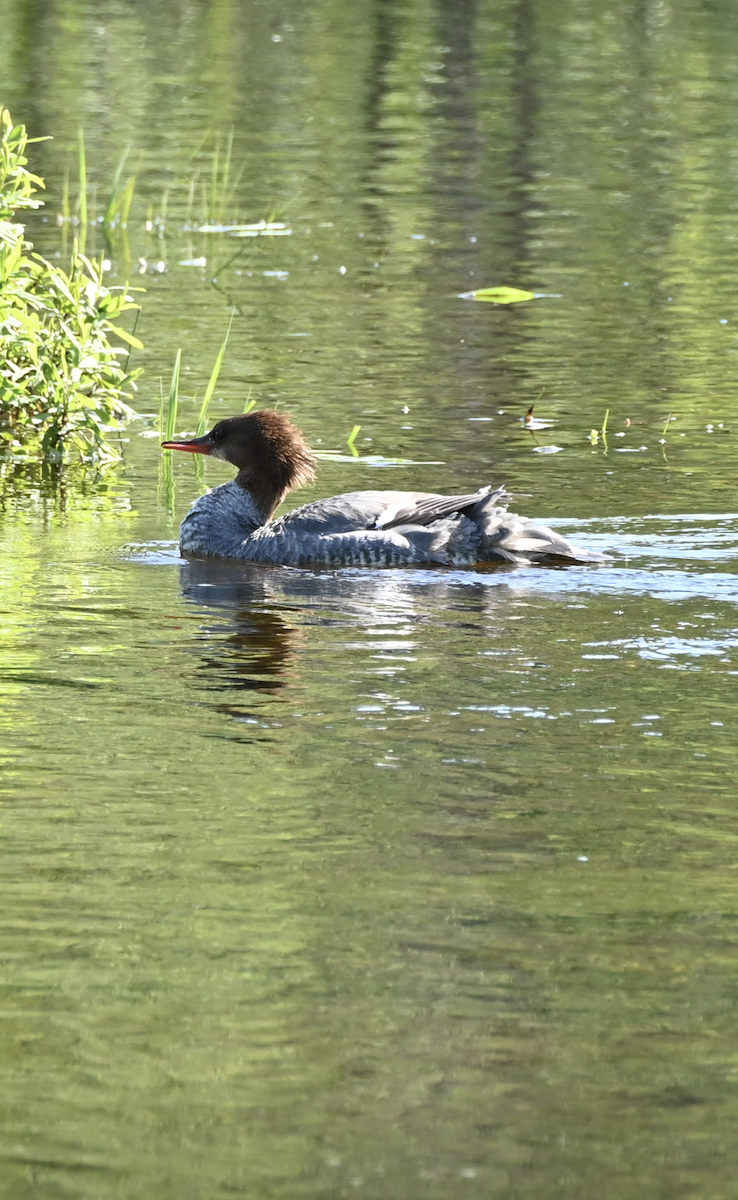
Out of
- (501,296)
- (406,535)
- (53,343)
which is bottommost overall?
(501,296)

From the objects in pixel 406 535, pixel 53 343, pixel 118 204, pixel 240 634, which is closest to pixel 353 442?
pixel 53 343

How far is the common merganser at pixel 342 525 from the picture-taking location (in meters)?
10.5

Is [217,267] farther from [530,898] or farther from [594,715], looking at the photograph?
[530,898]

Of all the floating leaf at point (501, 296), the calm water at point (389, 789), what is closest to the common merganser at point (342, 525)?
the calm water at point (389, 789)

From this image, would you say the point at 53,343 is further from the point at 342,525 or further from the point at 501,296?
the point at 501,296

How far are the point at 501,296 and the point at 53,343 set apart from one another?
7016 millimetres

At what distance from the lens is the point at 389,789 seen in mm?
6922

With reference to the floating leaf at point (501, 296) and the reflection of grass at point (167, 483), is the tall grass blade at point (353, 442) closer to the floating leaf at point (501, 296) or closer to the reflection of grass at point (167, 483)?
the reflection of grass at point (167, 483)

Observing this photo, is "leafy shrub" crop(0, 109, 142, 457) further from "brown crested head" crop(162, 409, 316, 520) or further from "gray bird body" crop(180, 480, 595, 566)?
"gray bird body" crop(180, 480, 595, 566)

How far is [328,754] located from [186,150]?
20.5 m

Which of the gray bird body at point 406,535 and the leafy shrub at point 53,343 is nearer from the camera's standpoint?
the gray bird body at point 406,535

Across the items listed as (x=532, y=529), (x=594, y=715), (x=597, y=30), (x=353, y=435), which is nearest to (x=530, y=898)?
(x=594, y=715)

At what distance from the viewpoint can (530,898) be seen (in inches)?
234

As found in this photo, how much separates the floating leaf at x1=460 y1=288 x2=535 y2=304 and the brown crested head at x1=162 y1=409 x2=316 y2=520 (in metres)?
7.55
